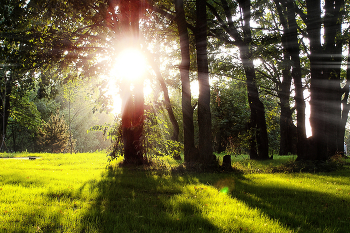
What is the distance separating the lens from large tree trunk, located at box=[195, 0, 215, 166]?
1121 centimetres

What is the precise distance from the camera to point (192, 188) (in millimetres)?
6840

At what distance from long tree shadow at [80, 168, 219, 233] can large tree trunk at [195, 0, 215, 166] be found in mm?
4585

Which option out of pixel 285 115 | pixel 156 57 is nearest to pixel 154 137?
pixel 156 57

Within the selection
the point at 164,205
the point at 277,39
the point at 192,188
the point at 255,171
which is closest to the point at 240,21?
the point at 277,39

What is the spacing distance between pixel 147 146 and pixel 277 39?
943cm

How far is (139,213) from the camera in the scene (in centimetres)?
465

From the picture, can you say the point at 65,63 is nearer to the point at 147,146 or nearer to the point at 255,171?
the point at 147,146

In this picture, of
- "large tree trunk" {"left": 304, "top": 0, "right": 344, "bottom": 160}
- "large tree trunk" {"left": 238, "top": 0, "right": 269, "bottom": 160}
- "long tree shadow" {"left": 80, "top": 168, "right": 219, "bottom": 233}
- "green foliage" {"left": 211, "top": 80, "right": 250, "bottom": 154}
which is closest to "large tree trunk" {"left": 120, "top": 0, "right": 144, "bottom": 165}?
"long tree shadow" {"left": 80, "top": 168, "right": 219, "bottom": 233}

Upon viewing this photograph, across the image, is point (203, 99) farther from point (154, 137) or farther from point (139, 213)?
point (139, 213)

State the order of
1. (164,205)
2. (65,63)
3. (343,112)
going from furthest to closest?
1. (343,112)
2. (65,63)
3. (164,205)

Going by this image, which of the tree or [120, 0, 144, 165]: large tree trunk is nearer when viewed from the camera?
[120, 0, 144, 165]: large tree trunk

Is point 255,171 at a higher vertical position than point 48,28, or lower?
lower

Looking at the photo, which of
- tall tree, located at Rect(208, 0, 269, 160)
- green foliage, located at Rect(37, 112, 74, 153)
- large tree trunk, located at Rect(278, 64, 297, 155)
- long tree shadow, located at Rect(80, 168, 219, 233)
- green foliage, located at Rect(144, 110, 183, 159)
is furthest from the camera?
green foliage, located at Rect(37, 112, 74, 153)

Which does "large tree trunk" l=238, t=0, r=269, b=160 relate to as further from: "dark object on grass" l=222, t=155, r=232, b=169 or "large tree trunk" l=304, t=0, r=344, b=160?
"dark object on grass" l=222, t=155, r=232, b=169
